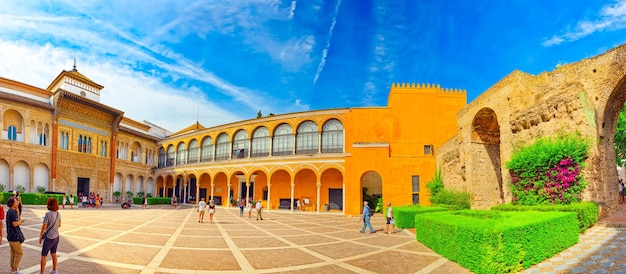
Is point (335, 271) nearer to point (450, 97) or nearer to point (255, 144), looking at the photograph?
point (450, 97)

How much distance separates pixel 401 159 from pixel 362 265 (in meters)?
16.9

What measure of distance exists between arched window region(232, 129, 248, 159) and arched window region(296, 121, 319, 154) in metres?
6.22

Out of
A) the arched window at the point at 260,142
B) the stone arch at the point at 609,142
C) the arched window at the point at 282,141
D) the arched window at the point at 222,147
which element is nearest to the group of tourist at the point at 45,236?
the stone arch at the point at 609,142

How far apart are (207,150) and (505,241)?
32.7 meters

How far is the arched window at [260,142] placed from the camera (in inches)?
1182

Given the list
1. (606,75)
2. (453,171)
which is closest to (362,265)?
(606,75)

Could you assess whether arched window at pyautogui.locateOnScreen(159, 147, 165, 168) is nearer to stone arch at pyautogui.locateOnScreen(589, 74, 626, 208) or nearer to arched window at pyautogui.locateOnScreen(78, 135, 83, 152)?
arched window at pyautogui.locateOnScreen(78, 135, 83, 152)

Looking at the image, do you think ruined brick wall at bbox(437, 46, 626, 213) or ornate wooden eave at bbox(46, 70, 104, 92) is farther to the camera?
ornate wooden eave at bbox(46, 70, 104, 92)

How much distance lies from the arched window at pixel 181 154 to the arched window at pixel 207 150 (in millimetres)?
3375

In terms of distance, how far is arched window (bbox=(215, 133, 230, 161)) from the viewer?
1307 inches

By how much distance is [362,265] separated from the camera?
774 centimetres

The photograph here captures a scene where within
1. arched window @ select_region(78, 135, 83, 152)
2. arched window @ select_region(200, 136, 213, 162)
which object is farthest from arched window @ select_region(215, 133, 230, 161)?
arched window @ select_region(78, 135, 83, 152)

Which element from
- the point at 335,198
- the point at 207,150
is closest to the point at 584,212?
the point at 335,198

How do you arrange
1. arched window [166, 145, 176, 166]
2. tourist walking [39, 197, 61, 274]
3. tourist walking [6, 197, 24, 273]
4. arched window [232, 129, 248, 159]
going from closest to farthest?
tourist walking [39, 197, 61, 274] < tourist walking [6, 197, 24, 273] < arched window [232, 129, 248, 159] < arched window [166, 145, 176, 166]
